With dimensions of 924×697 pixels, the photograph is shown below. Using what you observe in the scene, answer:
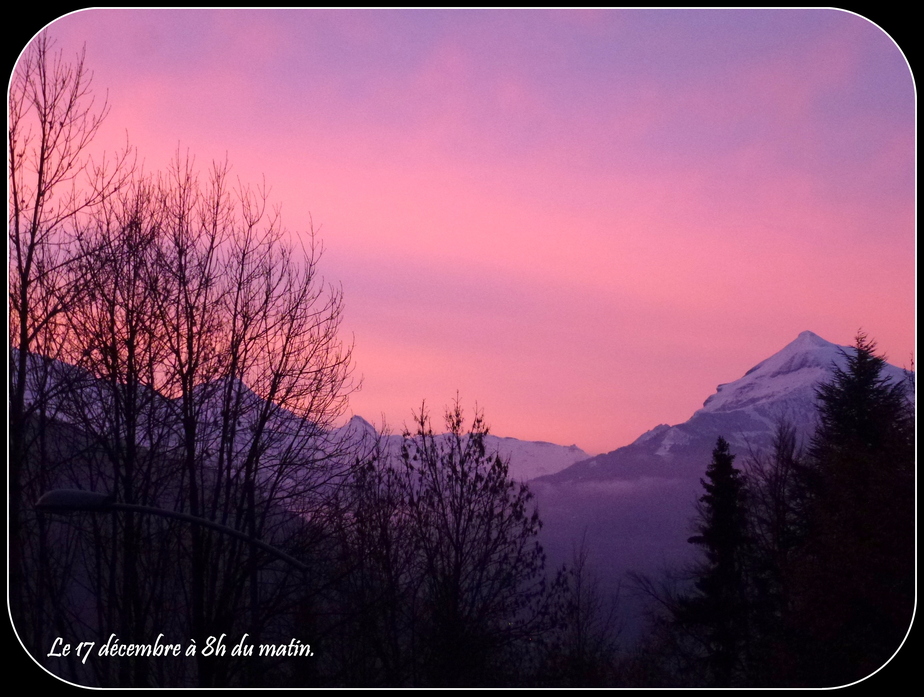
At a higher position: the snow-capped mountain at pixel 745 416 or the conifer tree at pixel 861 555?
the snow-capped mountain at pixel 745 416

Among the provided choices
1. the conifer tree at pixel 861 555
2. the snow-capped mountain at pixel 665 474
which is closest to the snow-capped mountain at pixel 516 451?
the snow-capped mountain at pixel 665 474

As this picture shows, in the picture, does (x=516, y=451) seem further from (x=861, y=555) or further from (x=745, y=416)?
(x=745, y=416)

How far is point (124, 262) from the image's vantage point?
1645 cm

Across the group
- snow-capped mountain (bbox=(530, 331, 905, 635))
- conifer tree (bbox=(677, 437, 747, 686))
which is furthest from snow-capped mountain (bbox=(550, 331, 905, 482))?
conifer tree (bbox=(677, 437, 747, 686))

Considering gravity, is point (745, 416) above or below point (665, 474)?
above

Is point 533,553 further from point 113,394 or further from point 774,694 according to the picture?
point 113,394

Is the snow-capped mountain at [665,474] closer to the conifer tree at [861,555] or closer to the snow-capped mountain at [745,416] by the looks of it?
the snow-capped mountain at [745,416]

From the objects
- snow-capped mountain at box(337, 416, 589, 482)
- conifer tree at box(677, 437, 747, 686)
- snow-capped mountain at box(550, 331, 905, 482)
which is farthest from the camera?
snow-capped mountain at box(550, 331, 905, 482)

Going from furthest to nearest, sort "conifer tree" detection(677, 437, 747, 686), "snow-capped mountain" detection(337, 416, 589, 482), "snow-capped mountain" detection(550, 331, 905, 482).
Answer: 1. "snow-capped mountain" detection(550, 331, 905, 482)
2. "conifer tree" detection(677, 437, 747, 686)
3. "snow-capped mountain" detection(337, 416, 589, 482)

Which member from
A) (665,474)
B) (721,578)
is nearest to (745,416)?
(665,474)

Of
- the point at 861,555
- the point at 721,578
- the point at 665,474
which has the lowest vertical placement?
the point at 721,578

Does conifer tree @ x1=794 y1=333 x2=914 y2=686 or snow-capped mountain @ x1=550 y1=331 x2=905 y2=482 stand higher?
snow-capped mountain @ x1=550 y1=331 x2=905 y2=482

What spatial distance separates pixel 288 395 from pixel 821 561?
1536 centimetres

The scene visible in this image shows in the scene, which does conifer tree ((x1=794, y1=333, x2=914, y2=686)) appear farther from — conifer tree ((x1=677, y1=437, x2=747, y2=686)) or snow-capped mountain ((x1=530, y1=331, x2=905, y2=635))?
snow-capped mountain ((x1=530, y1=331, x2=905, y2=635))
